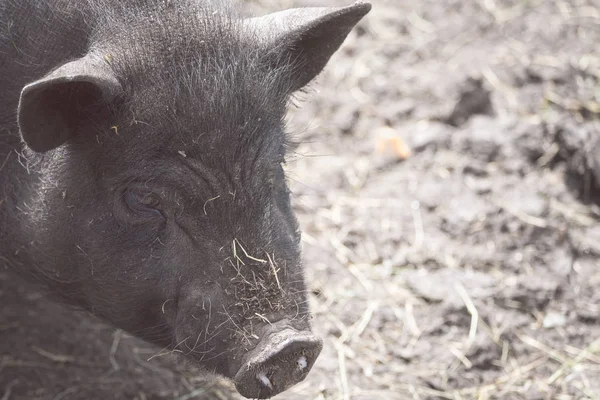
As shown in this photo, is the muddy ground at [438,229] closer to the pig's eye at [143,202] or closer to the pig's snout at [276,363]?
the pig's snout at [276,363]

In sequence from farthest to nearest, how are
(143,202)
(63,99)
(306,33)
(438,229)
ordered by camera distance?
1. (438,229)
2. (306,33)
3. (143,202)
4. (63,99)

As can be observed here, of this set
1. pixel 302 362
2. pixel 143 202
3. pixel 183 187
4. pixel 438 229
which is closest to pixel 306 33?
pixel 183 187

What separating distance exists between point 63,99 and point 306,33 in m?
1.15

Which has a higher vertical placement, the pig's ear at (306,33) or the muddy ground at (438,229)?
the pig's ear at (306,33)

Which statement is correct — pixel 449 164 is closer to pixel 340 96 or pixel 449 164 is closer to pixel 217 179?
pixel 340 96

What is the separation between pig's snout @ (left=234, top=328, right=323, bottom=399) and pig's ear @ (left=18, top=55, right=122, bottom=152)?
115cm

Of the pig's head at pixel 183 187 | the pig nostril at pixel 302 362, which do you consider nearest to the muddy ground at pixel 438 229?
the pig's head at pixel 183 187

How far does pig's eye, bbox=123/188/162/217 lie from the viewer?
11.5ft

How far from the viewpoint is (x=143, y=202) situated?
3510 millimetres

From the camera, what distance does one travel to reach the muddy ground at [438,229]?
15.5 feet

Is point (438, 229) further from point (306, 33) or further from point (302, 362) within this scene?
point (302, 362)

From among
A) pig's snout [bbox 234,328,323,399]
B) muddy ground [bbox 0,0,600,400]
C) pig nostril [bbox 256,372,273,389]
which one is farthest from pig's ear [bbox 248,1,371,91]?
pig nostril [bbox 256,372,273,389]

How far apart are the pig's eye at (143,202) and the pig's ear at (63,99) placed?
358mm

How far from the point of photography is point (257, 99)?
11.7 ft
